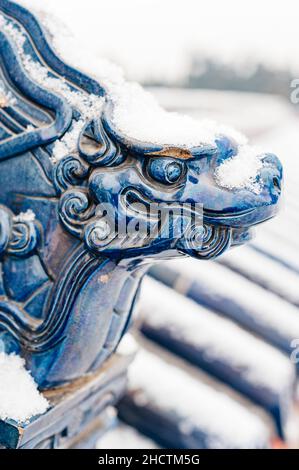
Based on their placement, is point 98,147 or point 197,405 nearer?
point 98,147

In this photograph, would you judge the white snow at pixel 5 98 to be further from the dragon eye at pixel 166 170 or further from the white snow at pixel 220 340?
the white snow at pixel 220 340

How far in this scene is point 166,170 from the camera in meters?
0.90

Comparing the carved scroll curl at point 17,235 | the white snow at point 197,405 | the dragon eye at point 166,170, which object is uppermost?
the dragon eye at point 166,170

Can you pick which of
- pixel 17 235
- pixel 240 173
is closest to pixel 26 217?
pixel 17 235

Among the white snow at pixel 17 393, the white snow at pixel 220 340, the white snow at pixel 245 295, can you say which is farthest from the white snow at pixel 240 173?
the white snow at pixel 245 295

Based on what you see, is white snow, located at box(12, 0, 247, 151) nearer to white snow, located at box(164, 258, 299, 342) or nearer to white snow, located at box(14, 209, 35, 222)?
white snow, located at box(14, 209, 35, 222)

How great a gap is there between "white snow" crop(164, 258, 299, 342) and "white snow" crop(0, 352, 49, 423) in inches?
57.7

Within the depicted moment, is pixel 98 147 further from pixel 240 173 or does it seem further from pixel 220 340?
pixel 220 340

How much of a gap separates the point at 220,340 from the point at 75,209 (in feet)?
4.37

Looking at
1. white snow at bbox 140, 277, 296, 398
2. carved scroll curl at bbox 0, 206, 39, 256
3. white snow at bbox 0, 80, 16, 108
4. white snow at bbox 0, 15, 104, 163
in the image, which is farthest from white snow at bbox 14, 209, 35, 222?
white snow at bbox 140, 277, 296, 398

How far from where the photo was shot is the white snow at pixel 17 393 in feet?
3.34

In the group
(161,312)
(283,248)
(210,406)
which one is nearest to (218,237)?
(210,406)

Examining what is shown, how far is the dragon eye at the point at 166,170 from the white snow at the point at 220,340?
128 centimetres

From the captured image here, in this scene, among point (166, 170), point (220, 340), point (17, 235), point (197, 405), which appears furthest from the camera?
point (220, 340)
